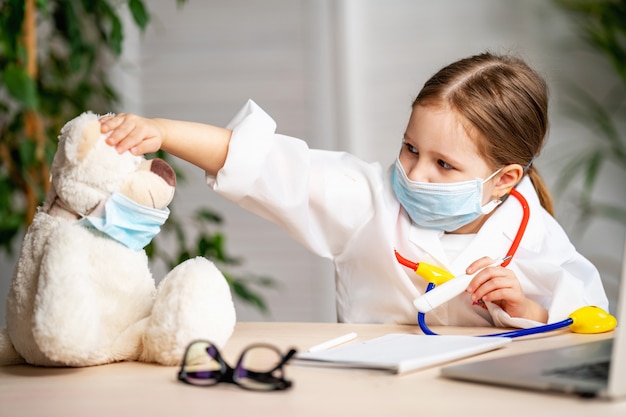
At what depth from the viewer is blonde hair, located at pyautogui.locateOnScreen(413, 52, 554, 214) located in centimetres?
131

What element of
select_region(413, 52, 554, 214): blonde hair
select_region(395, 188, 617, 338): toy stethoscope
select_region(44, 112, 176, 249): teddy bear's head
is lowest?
select_region(395, 188, 617, 338): toy stethoscope

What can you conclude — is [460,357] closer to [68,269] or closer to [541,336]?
[541,336]

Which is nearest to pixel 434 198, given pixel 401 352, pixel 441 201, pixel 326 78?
pixel 441 201

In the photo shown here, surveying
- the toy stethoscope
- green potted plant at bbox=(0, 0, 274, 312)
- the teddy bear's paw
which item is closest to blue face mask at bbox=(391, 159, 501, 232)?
the toy stethoscope

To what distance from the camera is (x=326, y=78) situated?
2824 millimetres

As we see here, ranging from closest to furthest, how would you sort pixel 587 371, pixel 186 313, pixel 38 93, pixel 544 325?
pixel 587 371 → pixel 186 313 → pixel 544 325 → pixel 38 93

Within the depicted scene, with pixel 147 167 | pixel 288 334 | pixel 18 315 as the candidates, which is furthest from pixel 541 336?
pixel 18 315

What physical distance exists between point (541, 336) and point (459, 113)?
1.30 feet

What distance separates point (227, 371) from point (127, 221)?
225 mm

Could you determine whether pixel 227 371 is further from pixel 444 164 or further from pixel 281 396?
pixel 444 164

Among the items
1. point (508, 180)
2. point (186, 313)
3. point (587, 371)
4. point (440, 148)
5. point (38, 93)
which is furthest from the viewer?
point (38, 93)

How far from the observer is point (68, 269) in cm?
86

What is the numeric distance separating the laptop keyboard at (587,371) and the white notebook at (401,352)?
140 millimetres

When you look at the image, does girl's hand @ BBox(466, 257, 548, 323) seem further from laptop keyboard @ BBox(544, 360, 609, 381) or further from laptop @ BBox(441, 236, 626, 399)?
laptop keyboard @ BBox(544, 360, 609, 381)
